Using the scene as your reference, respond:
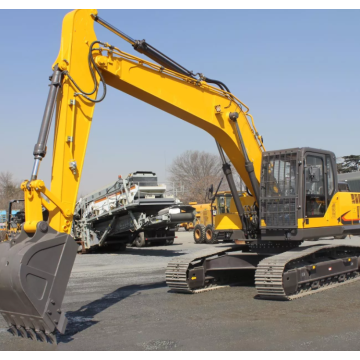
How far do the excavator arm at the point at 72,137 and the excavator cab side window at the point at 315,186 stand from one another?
108cm

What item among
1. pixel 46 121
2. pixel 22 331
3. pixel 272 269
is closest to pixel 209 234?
pixel 272 269

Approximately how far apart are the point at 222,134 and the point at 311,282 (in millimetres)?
3457

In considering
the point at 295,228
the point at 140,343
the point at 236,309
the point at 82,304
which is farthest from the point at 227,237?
the point at 140,343

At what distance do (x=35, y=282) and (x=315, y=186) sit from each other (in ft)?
19.7

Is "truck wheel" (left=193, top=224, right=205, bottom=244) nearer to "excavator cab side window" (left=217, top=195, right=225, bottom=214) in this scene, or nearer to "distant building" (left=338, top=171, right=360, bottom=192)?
"excavator cab side window" (left=217, top=195, right=225, bottom=214)

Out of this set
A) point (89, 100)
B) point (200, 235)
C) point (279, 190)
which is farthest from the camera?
point (200, 235)

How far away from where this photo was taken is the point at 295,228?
30.2 feet

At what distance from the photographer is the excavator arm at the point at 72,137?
232 inches

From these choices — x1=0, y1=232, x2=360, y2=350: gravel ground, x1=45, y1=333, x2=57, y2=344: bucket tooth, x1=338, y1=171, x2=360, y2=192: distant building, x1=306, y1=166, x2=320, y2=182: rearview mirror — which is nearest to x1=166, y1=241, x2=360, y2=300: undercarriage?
x1=0, y1=232, x2=360, y2=350: gravel ground

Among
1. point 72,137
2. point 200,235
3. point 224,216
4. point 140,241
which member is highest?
point 72,137

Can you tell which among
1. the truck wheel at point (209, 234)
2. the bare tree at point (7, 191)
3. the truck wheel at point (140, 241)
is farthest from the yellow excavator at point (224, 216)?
the bare tree at point (7, 191)

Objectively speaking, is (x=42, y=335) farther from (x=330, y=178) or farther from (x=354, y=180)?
(x=354, y=180)

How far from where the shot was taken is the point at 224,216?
10609mm

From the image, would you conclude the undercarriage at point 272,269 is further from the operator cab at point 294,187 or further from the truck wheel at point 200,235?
the truck wheel at point 200,235
